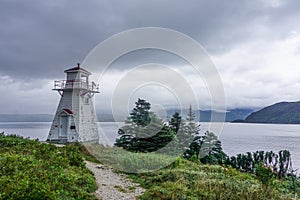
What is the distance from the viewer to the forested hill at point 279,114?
55.0 m

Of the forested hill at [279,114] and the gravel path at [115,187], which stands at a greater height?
the forested hill at [279,114]

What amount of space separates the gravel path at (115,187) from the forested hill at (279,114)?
2084 inches

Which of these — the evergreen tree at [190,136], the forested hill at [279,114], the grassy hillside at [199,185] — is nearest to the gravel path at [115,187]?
the grassy hillside at [199,185]

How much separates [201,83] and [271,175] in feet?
20.1

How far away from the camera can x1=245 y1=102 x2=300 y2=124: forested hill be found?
180ft

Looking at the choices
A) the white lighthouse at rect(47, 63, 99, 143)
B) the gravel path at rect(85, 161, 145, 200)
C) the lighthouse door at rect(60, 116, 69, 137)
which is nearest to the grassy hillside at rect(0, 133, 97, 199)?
the gravel path at rect(85, 161, 145, 200)

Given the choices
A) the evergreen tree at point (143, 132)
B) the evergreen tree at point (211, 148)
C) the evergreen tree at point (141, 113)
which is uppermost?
the evergreen tree at point (141, 113)

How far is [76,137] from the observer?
19.9 meters

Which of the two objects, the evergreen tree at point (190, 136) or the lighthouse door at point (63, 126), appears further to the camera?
the evergreen tree at point (190, 136)

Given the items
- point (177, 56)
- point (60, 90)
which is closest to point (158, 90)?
point (177, 56)

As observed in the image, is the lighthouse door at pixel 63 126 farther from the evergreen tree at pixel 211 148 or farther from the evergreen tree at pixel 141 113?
the evergreen tree at pixel 211 148

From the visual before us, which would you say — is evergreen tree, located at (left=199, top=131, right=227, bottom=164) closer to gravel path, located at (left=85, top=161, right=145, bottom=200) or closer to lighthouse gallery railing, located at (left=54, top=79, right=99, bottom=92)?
lighthouse gallery railing, located at (left=54, top=79, right=99, bottom=92)

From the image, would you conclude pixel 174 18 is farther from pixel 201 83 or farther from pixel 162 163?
pixel 162 163

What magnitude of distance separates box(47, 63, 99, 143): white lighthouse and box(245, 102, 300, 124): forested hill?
47969 millimetres
